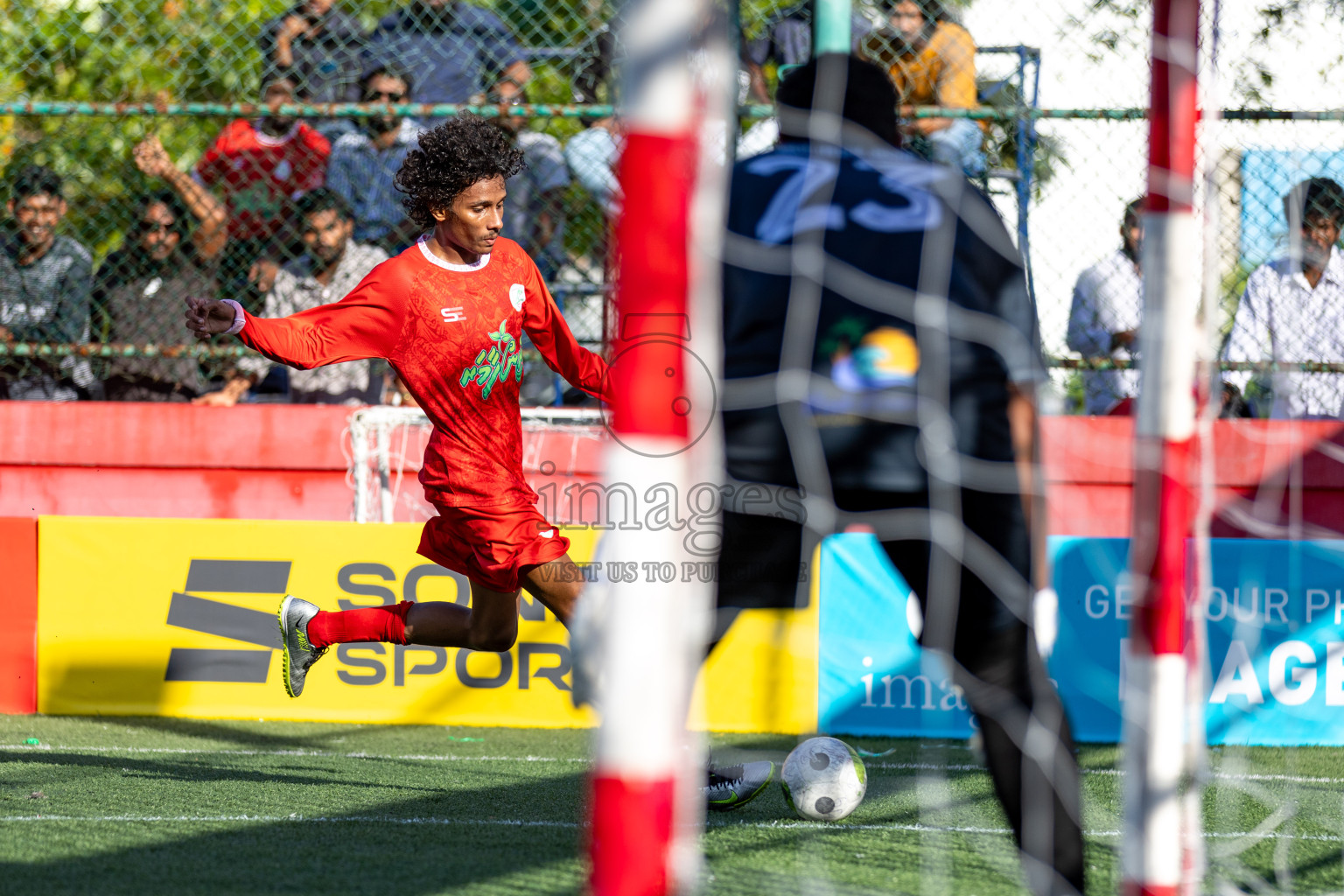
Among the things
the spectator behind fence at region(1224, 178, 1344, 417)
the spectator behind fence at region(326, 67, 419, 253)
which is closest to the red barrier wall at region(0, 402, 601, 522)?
the spectator behind fence at region(326, 67, 419, 253)

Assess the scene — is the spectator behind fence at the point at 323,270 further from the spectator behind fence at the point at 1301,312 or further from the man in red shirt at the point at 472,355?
the spectator behind fence at the point at 1301,312

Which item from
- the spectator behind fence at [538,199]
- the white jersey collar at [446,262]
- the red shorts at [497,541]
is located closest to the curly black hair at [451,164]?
the white jersey collar at [446,262]

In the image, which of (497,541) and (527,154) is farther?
(527,154)

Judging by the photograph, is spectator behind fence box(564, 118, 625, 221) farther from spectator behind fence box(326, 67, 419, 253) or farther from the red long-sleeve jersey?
the red long-sleeve jersey

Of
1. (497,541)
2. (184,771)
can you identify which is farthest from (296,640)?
(497,541)

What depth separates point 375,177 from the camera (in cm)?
757

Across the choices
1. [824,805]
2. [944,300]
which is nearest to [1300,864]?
[824,805]

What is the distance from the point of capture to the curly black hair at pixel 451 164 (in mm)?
4500

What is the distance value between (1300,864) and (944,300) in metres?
2.14

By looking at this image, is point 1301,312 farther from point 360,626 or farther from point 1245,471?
point 360,626

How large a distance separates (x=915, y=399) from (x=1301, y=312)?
4.57 metres

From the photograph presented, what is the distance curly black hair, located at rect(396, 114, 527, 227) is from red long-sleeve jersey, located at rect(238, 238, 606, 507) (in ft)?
0.67

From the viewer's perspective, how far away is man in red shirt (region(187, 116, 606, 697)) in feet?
14.5

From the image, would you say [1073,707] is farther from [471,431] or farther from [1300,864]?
[471,431]
